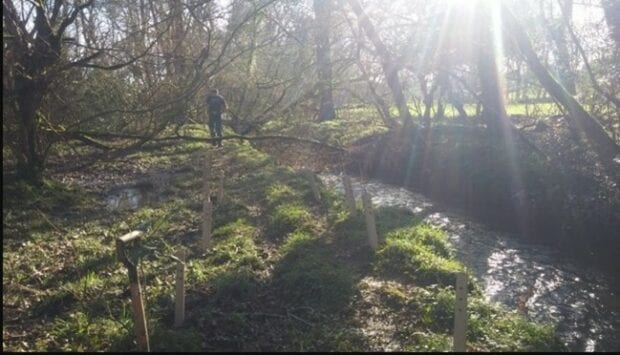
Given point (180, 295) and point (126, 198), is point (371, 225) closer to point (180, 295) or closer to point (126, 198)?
point (180, 295)

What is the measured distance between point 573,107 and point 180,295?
1176 cm

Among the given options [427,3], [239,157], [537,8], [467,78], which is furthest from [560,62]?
[239,157]

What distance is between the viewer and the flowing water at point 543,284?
6902 millimetres

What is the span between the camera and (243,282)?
23.9 ft

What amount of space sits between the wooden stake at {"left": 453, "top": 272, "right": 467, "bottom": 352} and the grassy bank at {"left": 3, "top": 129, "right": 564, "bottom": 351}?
475 mm

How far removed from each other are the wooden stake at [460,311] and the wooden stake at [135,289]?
2.91 meters

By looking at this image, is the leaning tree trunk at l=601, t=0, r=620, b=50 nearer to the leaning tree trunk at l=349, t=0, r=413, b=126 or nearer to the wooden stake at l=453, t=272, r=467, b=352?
the leaning tree trunk at l=349, t=0, r=413, b=126

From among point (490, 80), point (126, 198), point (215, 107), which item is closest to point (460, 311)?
point (126, 198)

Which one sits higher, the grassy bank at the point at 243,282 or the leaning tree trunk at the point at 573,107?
the leaning tree trunk at the point at 573,107

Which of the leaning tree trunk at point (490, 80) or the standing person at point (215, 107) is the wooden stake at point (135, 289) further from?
the leaning tree trunk at point (490, 80)

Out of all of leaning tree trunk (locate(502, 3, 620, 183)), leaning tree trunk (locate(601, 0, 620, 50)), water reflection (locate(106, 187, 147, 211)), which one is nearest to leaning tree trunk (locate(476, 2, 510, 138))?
leaning tree trunk (locate(502, 3, 620, 183))

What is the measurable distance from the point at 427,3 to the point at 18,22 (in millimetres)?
11616

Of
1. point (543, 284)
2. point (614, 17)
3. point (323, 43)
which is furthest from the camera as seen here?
point (323, 43)

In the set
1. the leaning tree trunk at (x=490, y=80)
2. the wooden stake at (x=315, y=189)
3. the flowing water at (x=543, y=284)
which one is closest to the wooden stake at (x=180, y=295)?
the flowing water at (x=543, y=284)
